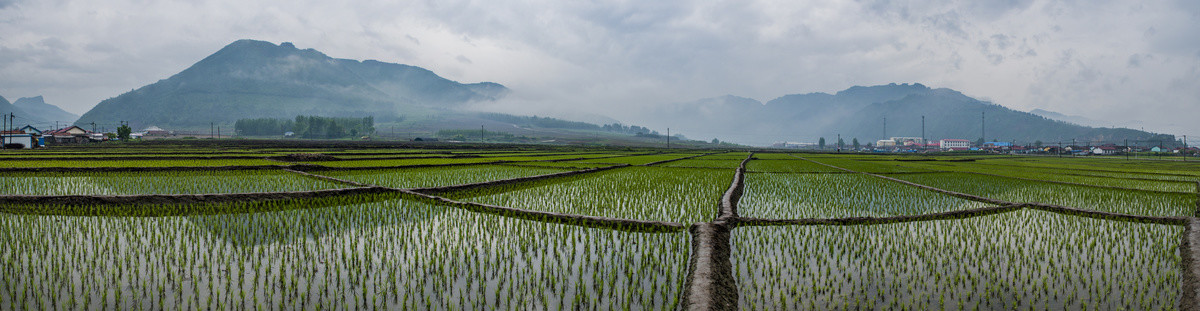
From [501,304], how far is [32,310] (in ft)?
10.5

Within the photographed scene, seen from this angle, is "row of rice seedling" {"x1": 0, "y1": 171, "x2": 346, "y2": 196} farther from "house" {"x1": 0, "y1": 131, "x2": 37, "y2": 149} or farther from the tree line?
the tree line

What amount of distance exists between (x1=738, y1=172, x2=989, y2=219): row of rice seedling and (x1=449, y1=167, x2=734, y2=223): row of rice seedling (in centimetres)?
89

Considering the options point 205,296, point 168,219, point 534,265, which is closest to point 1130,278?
point 534,265

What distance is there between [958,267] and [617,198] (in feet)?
19.8

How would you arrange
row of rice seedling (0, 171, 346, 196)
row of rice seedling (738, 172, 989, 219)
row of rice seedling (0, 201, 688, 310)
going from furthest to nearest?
row of rice seedling (0, 171, 346, 196), row of rice seedling (738, 172, 989, 219), row of rice seedling (0, 201, 688, 310)

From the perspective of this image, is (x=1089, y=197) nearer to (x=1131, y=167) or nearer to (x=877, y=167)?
(x=877, y=167)

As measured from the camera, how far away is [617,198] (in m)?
10.1

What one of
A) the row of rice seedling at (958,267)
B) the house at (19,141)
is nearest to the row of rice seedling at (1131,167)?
the row of rice seedling at (958,267)

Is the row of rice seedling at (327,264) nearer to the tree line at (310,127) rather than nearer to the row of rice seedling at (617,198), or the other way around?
the row of rice seedling at (617,198)

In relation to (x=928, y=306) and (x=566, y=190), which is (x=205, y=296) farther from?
(x=566, y=190)

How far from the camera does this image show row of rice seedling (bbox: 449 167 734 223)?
27.0ft

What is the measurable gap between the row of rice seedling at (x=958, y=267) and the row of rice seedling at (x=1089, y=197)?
2499mm

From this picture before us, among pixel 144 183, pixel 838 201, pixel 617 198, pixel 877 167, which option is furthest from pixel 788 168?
pixel 144 183

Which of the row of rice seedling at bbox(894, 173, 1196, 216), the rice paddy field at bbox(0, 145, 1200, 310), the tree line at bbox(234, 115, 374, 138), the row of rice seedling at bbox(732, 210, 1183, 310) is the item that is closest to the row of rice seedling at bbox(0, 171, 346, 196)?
the rice paddy field at bbox(0, 145, 1200, 310)
